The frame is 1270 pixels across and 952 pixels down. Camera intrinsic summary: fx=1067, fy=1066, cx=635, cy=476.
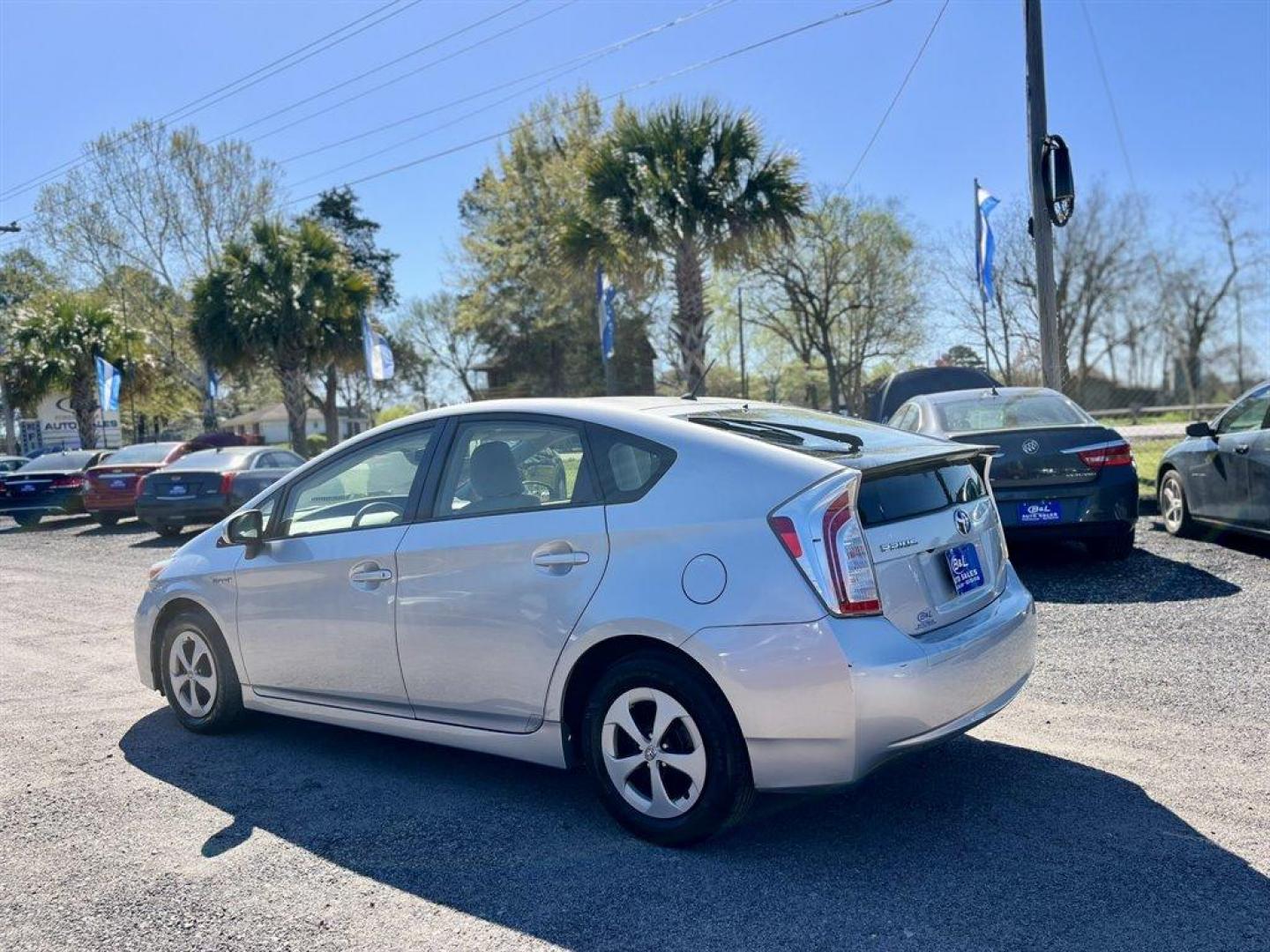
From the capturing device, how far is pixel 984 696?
3.76 meters

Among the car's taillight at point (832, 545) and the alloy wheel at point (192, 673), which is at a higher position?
the car's taillight at point (832, 545)

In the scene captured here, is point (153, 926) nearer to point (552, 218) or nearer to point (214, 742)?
point (214, 742)

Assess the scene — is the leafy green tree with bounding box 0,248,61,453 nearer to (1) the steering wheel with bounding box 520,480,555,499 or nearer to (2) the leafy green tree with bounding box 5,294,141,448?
(2) the leafy green tree with bounding box 5,294,141,448

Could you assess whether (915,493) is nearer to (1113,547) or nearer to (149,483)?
(1113,547)

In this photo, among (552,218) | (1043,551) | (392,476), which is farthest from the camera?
(552,218)

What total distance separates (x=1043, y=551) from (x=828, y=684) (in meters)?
6.82

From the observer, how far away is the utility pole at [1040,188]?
13070mm

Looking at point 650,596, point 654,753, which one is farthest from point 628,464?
point 654,753

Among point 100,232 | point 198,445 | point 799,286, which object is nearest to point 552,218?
point 198,445

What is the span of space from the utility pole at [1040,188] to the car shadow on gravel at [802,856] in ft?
31.9

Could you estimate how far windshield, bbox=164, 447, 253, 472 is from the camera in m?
15.6

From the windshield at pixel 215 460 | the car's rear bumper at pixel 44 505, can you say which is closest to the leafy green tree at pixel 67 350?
the car's rear bumper at pixel 44 505

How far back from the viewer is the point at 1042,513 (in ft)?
26.5

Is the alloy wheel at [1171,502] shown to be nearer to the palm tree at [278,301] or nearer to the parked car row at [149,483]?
the parked car row at [149,483]
